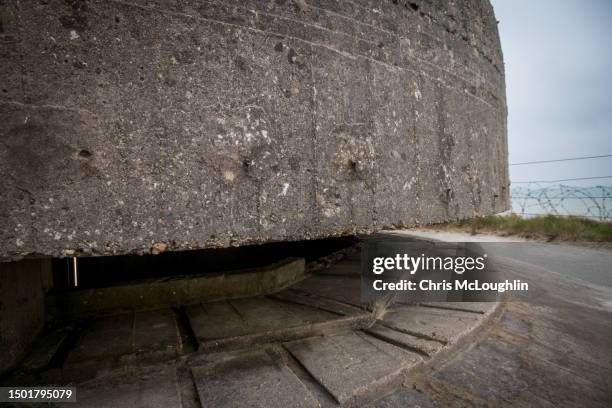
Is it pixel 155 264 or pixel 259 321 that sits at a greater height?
pixel 155 264

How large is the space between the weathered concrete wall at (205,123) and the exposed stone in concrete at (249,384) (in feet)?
1.80

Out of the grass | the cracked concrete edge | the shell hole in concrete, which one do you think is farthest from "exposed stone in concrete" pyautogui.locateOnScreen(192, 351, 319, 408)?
the grass

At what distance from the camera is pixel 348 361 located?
1.33 meters

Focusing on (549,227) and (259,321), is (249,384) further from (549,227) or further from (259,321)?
(549,227)

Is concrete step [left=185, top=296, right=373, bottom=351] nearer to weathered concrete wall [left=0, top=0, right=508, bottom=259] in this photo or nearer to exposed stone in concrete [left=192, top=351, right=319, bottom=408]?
exposed stone in concrete [left=192, top=351, right=319, bottom=408]

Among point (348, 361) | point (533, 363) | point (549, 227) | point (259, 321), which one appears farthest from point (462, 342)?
point (549, 227)

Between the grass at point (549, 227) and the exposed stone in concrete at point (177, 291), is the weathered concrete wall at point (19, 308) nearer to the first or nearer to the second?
the exposed stone in concrete at point (177, 291)

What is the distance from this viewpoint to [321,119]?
1.28 meters

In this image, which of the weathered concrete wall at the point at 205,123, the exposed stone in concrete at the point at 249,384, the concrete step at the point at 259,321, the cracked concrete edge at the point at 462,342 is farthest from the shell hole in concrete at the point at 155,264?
the cracked concrete edge at the point at 462,342

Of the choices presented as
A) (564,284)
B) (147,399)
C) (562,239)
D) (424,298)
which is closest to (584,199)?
(562,239)

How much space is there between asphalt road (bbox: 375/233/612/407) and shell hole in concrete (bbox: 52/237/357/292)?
4.40ft

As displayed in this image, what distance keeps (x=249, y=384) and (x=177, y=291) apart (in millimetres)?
880

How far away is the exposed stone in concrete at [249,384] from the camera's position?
110 centimetres

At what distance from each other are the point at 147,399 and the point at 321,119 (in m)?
1.19
